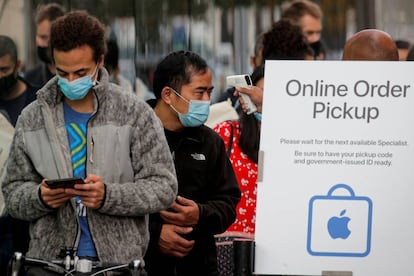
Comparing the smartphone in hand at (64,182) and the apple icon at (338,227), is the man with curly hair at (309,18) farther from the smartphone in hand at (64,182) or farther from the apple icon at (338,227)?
the smartphone in hand at (64,182)

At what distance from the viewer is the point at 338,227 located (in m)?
7.26

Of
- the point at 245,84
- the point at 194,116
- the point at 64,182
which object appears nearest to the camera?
the point at 64,182

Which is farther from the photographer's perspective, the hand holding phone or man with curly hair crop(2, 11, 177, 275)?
the hand holding phone

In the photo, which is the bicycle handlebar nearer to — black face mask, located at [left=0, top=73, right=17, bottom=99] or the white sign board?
the white sign board

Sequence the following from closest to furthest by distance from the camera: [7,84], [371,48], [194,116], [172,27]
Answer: [194,116] → [371,48] → [7,84] → [172,27]

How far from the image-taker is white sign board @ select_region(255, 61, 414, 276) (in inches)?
286

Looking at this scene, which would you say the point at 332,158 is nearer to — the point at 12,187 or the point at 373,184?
the point at 373,184

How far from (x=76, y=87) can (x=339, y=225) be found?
1.58 meters

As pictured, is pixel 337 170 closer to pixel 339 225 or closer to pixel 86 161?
pixel 339 225

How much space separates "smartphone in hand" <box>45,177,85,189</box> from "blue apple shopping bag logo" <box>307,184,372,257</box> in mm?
1190

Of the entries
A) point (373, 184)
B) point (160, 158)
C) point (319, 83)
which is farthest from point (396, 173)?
point (160, 158)

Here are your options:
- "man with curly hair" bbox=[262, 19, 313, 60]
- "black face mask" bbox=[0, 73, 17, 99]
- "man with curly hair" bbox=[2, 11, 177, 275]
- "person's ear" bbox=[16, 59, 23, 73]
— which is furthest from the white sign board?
"person's ear" bbox=[16, 59, 23, 73]

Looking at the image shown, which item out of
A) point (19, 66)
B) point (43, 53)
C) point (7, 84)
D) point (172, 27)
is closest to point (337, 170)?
point (7, 84)

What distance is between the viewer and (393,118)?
7309 millimetres
